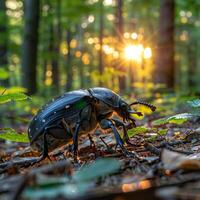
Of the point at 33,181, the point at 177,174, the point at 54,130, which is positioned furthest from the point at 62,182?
the point at 54,130

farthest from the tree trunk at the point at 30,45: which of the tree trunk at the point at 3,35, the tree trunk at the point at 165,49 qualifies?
the tree trunk at the point at 165,49

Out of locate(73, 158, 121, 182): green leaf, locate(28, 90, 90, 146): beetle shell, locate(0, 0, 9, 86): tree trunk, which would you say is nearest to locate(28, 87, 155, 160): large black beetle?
locate(28, 90, 90, 146): beetle shell

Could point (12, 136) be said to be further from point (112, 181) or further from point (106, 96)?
point (112, 181)

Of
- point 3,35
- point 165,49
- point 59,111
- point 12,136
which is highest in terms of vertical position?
point 3,35

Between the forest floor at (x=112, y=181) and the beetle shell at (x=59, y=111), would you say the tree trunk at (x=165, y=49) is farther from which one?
the forest floor at (x=112, y=181)

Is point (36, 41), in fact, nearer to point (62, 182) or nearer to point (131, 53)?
point (131, 53)

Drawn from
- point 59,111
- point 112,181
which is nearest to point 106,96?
point 59,111
